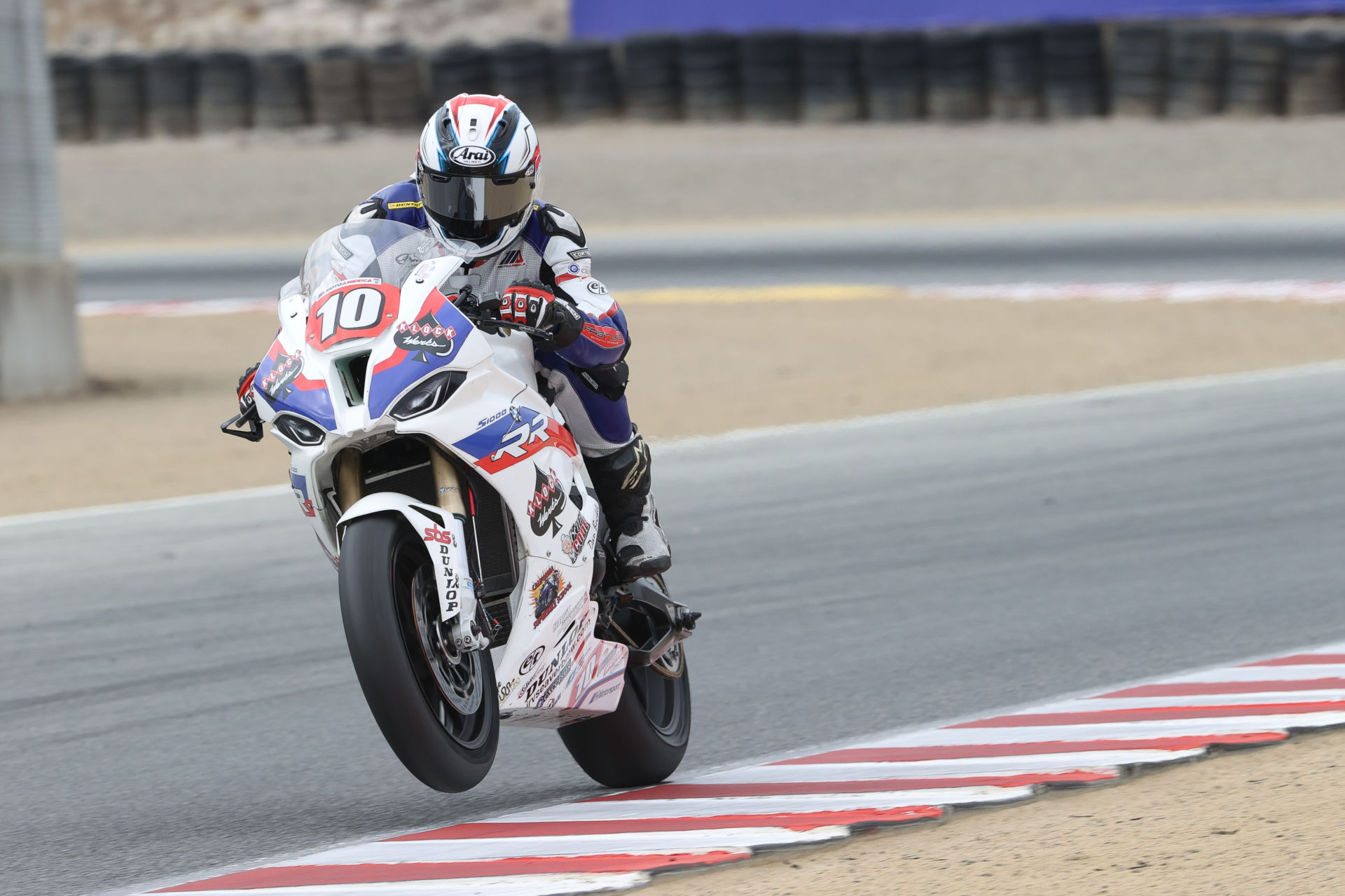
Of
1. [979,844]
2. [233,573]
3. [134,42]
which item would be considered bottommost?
[134,42]

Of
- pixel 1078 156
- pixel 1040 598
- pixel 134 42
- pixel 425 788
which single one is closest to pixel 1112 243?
pixel 1078 156

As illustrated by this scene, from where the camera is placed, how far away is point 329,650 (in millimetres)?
6438

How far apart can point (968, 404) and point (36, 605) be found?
643 cm

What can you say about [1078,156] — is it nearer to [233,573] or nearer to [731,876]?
[233,573]

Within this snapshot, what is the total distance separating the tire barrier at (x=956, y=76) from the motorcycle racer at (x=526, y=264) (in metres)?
23.7

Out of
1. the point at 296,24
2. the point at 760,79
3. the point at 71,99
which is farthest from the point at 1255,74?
the point at 296,24

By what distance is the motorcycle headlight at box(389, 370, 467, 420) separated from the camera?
3938 mm

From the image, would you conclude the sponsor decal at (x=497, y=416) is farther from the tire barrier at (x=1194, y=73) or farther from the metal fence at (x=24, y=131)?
the tire barrier at (x=1194, y=73)

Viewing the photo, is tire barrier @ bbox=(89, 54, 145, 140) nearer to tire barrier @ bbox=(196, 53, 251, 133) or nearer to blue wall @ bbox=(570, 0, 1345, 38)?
tire barrier @ bbox=(196, 53, 251, 133)

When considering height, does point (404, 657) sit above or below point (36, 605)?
above

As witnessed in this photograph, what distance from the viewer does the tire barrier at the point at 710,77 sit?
29.1 m

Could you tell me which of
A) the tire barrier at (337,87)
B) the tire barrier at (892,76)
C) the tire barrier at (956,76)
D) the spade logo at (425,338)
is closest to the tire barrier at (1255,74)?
the tire barrier at (956,76)

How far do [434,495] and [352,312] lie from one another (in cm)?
44

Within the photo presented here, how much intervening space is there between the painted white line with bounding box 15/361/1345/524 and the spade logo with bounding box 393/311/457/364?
5471 millimetres
